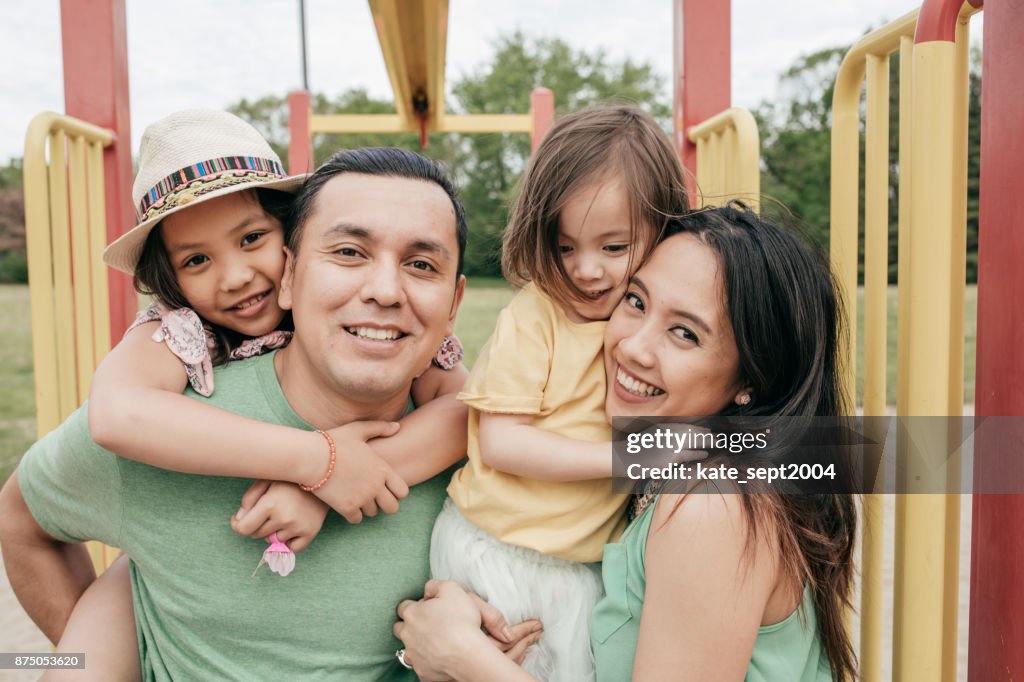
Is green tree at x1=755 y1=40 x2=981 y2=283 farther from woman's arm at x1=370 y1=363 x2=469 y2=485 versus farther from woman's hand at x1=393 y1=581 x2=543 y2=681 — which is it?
woman's hand at x1=393 y1=581 x2=543 y2=681

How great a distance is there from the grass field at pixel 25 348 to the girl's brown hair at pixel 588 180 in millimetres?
138

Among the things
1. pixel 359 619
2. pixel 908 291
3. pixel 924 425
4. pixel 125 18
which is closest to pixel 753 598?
pixel 924 425

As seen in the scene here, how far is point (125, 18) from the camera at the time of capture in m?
2.78

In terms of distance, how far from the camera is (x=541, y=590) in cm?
153

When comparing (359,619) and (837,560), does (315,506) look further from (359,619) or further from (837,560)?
(837,560)

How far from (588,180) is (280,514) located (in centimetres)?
86

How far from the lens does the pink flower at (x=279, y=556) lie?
1.48 metres

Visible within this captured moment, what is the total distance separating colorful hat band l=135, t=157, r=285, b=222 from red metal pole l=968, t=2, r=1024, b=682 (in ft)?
4.30

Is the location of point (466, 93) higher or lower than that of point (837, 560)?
higher

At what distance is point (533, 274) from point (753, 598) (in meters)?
0.76

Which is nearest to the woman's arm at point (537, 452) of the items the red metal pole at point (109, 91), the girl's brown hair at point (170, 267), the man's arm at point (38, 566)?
the girl's brown hair at point (170, 267)

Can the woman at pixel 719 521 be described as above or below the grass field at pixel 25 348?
above

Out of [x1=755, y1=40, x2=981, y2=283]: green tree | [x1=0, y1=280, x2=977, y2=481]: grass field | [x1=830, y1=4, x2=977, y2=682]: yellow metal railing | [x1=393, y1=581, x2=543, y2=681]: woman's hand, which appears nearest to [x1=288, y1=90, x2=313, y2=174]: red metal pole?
[x1=0, y1=280, x2=977, y2=481]: grass field

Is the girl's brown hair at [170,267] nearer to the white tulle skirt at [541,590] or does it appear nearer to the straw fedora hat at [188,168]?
the straw fedora hat at [188,168]
